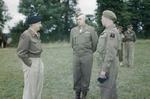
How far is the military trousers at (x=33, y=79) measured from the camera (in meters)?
9.21

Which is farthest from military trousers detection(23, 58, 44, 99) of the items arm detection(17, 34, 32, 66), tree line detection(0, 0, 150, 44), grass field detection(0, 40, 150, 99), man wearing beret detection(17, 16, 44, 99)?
tree line detection(0, 0, 150, 44)

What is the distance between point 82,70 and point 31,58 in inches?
96.2

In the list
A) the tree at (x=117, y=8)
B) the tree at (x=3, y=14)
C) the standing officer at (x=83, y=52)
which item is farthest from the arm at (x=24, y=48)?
the tree at (x=3, y=14)

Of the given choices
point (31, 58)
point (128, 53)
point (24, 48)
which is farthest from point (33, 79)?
point (128, 53)

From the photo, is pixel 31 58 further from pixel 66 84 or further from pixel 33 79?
pixel 66 84

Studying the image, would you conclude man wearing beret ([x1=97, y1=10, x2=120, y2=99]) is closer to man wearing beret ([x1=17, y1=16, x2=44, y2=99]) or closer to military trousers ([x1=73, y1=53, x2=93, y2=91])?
man wearing beret ([x1=17, y1=16, x2=44, y2=99])

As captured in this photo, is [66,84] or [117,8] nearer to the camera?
[66,84]

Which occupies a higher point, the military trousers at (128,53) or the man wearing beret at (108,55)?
the man wearing beret at (108,55)

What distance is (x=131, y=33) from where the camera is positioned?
818 inches

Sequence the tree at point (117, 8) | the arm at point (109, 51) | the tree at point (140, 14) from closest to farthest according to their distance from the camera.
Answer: the arm at point (109, 51) → the tree at point (117, 8) → the tree at point (140, 14)

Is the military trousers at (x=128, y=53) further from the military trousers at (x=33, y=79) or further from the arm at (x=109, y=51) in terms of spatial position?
the arm at (x=109, y=51)

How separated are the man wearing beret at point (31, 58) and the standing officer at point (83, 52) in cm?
218

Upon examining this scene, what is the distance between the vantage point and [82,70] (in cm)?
1145

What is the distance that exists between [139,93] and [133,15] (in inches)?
2378
